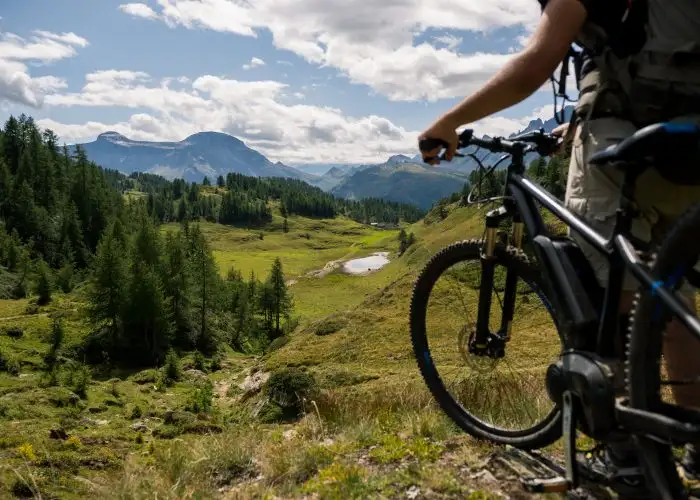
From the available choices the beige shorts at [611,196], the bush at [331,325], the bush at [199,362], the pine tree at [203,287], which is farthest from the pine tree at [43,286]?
the beige shorts at [611,196]

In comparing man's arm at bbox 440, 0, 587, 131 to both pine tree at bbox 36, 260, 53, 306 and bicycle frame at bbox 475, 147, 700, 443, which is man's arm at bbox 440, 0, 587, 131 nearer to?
bicycle frame at bbox 475, 147, 700, 443

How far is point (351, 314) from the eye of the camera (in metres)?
37.6

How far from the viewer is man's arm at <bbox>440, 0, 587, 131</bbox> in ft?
9.40

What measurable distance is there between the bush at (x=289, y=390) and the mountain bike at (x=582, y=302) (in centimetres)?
1060

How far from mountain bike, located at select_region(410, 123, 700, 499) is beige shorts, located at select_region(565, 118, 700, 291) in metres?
0.08

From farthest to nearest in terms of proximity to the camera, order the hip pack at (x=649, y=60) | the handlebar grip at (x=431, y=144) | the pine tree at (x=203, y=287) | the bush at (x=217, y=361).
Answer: the pine tree at (x=203, y=287) → the bush at (x=217, y=361) → the handlebar grip at (x=431, y=144) → the hip pack at (x=649, y=60)

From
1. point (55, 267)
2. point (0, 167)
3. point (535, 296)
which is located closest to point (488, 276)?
point (535, 296)

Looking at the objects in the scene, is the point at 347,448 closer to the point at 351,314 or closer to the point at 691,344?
the point at 691,344

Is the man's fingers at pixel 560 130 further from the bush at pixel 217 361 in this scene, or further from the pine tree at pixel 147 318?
the pine tree at pixel 147 318

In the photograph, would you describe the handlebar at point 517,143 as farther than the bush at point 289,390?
No

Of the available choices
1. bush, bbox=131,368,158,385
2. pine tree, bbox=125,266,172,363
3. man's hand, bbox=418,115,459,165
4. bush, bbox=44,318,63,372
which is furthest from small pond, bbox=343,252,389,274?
man's hand, bbox=418,115,459,165

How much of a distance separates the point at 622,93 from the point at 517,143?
3.26 ft

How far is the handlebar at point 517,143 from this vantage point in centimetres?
391

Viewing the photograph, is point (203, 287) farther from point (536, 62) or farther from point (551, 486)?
point (536, 62)
